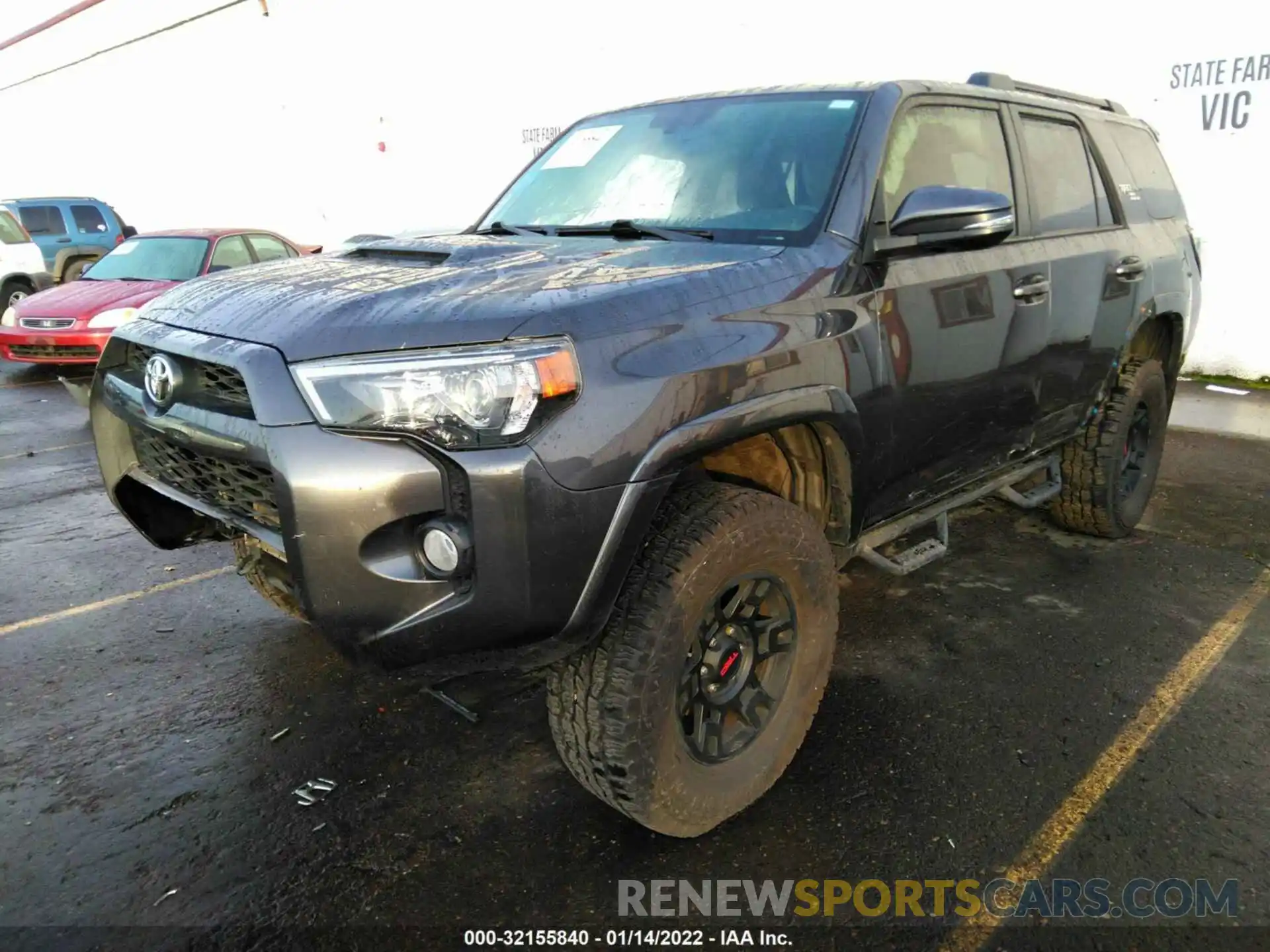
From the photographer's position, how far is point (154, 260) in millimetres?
9430

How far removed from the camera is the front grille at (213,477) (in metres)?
2.13

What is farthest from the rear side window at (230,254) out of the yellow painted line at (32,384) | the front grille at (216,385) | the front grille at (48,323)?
the front grille at (216,385)

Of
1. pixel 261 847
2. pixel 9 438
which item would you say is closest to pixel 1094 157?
pixel 261 847

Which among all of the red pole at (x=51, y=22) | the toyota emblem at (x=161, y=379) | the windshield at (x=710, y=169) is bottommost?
the toyota emblem at (x=161, y=379)

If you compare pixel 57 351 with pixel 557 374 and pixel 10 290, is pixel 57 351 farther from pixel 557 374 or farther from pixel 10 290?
pixel 557 374

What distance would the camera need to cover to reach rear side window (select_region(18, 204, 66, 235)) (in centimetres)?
1375

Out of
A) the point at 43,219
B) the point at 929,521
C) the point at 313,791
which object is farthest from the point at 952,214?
the point at 43,219

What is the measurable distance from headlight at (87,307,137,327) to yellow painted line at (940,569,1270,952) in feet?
27.9

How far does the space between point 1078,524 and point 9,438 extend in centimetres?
754

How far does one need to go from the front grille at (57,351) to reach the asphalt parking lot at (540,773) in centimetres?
518

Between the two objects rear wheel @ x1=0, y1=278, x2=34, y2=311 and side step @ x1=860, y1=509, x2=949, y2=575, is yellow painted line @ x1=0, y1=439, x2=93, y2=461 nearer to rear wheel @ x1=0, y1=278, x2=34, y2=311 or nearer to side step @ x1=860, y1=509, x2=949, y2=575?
side step @ x1=860, y1=509, x2=949, y2=575

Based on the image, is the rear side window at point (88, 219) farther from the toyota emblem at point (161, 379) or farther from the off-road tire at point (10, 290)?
the toyota emblem at point (161, 379)

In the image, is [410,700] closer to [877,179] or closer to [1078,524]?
[877,179]

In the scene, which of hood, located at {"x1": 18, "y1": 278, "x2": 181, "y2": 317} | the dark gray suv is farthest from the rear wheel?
the dark gray suv
